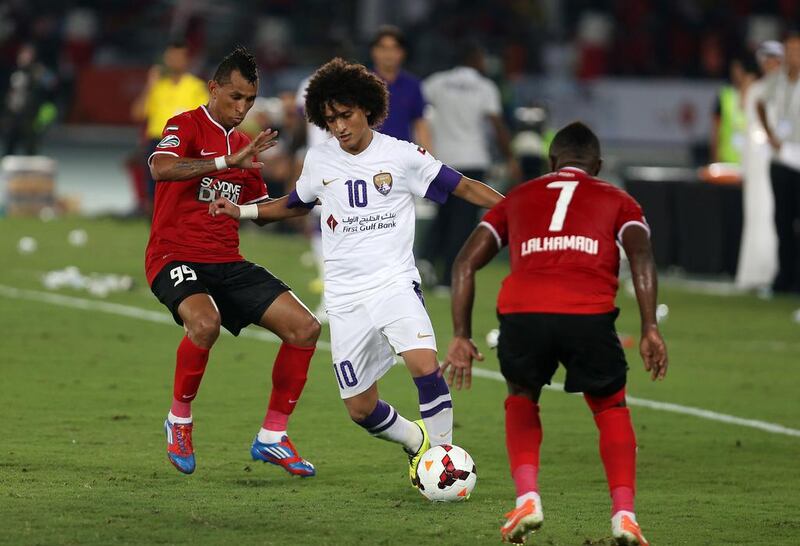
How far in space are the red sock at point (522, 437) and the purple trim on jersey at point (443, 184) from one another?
1.38 metres

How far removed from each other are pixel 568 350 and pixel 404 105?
7.18m

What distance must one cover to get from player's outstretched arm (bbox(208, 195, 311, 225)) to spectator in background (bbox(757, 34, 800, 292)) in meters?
7.75

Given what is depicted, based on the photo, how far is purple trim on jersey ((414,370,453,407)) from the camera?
7184 mm

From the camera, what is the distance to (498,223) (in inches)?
246

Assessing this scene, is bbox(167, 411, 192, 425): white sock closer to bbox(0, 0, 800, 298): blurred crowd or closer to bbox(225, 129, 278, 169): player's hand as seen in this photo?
bbox(225, 129, 278, 169): player's hand

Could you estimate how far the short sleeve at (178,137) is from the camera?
25.3 feet

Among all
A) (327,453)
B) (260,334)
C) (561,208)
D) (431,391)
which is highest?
(561,208)

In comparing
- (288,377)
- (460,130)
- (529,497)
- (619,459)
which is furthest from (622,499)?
(460,130)

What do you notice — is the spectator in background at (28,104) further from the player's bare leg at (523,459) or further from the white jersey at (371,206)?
the player's bare leg at (523,459)

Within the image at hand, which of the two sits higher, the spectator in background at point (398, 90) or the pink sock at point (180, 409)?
the spectator in background at point (398, 90)

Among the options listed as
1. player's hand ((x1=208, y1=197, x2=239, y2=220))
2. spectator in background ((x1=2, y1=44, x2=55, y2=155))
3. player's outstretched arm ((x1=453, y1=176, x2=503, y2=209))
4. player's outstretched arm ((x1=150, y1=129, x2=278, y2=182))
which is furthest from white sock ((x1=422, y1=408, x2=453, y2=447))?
spectator in background ((x1=2, y1=44, x2=55, y2=155))

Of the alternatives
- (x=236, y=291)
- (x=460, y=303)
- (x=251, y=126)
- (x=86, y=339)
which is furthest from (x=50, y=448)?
A: (x=251, y=126)

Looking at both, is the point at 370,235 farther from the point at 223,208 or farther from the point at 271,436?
the point at 271,436

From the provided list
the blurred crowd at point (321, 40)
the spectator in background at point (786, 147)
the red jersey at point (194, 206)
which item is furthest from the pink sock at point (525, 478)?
the blurred crowd at point (321, 40)
